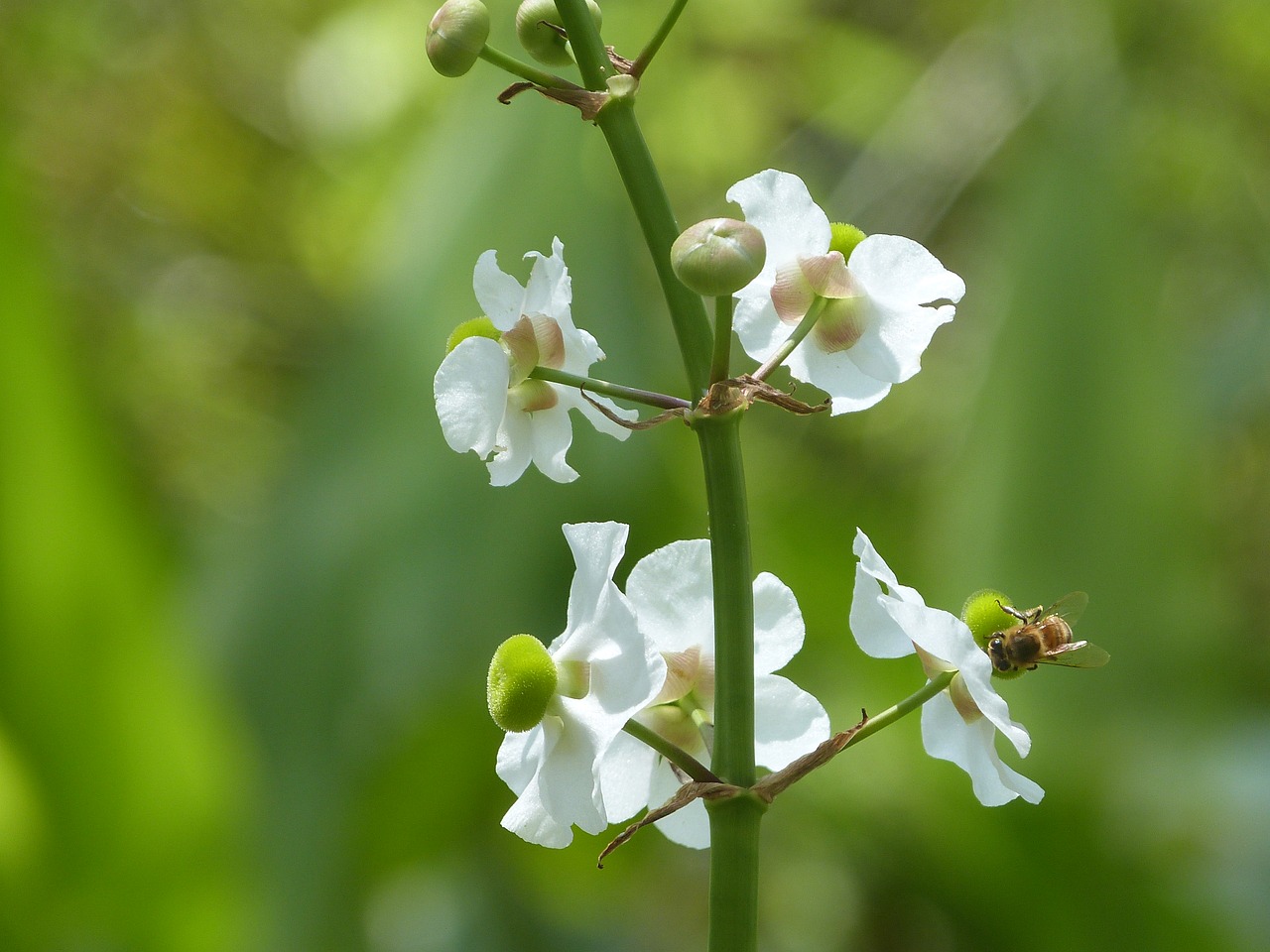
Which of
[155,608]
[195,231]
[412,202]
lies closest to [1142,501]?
[412,202]

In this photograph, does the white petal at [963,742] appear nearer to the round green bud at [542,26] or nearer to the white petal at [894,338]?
the white petal at [894,338]

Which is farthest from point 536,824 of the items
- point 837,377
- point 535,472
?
point 535,472

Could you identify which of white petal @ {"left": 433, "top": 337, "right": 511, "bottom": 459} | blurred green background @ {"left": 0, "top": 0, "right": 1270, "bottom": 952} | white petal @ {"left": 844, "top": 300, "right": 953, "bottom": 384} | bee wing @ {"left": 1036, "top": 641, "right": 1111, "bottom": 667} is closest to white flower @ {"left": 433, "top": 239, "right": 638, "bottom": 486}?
white petal @ {"left": 433, "top": 337, "right": 511, "bottom": 459}

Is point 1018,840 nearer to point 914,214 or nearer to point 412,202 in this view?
point 914,214

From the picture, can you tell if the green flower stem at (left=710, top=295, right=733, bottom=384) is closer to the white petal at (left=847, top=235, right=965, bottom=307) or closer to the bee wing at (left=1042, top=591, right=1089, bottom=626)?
the white petal at (left=847, top=235, right=965, bottom=307)

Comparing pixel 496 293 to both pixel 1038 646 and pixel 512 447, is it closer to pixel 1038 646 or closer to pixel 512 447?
pixel 512 447

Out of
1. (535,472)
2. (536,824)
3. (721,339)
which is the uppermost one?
(535,472)

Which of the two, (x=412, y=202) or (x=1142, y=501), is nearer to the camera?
(x=1142, y=501)

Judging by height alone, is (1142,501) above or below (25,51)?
below
